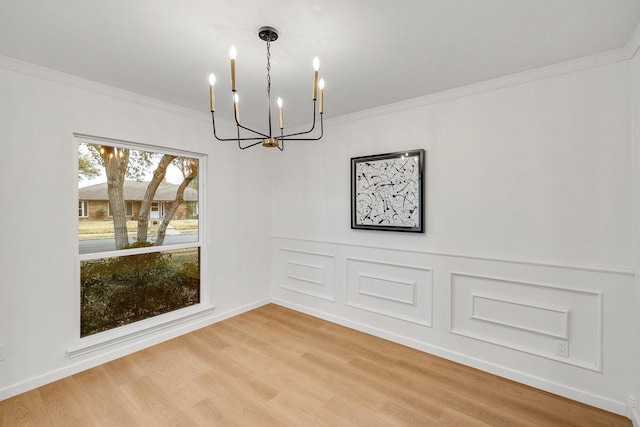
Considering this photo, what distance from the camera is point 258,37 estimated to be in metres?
1.85

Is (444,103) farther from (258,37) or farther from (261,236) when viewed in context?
(261,236)

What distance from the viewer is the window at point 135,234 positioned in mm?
2613

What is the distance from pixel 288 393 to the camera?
2193 millimetres

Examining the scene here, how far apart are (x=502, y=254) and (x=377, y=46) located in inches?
75.6

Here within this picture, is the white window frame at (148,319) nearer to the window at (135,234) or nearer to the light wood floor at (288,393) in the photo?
the window at (135,234)

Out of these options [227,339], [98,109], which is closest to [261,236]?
[227,339]

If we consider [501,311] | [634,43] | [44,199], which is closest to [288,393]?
[501,311]

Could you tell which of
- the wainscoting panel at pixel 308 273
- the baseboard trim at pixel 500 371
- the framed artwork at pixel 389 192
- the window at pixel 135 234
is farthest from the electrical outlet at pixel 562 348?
the window at pixel 135 234

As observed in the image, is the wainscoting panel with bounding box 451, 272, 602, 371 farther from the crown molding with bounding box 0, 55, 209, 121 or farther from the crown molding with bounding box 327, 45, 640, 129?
the crown molding with bounding box 0, 55, 209, 121

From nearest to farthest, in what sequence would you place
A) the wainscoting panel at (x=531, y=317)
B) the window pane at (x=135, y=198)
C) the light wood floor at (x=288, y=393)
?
the light wood floor at (x=288, y=393) → the wainscoting panel at (x=531, y=317) → the window pane at (x=135, y=198)

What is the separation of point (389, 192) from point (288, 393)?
2.03m

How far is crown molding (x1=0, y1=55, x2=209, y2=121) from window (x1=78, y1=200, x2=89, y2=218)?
3.17 feet

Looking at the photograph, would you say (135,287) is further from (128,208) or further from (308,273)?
(308,273)

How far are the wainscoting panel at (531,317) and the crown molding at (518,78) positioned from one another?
161 centimetres
